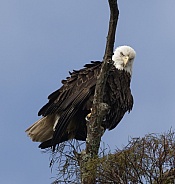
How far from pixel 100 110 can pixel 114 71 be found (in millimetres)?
2263

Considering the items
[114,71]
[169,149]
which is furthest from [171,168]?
[114,71]

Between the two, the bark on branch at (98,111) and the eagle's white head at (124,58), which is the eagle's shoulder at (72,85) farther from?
the bark on branch at (98,111)

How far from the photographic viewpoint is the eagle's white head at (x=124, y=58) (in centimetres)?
964

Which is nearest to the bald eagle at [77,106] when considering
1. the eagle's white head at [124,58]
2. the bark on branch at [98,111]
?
the eagle's white head at [124,58]

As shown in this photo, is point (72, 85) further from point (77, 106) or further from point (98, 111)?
point (98, 111)

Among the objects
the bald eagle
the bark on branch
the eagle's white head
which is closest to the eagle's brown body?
the bald eagle

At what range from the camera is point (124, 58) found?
980 cm

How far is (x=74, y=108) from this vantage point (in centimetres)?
877

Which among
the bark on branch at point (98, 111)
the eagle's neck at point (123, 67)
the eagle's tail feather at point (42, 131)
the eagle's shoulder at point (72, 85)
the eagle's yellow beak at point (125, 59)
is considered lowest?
the bark on branch at point (98, 111)

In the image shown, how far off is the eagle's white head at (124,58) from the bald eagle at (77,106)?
10 centimetres

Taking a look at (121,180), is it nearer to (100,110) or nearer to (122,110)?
(100,110)

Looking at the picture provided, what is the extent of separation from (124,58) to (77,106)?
1.36 meters

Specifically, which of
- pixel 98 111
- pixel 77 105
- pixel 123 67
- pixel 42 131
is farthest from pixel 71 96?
pixel 98 111

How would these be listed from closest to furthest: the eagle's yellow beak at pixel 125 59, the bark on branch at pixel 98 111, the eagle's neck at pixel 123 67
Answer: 1. the bark on branch at pixel 98 111
2. the eagle's neck at pixel 123 67
3. the eagle's yellow beak at pixel 125 59
